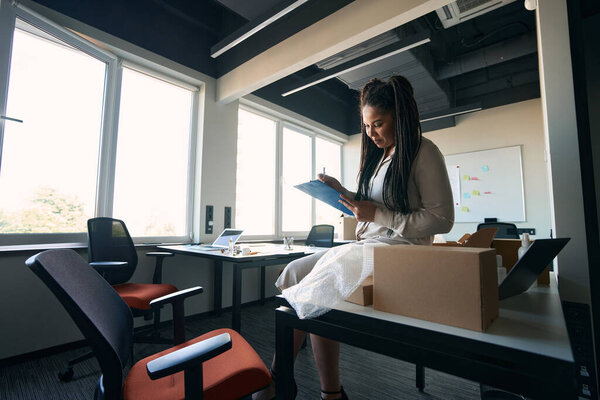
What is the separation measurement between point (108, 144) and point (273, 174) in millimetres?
2196

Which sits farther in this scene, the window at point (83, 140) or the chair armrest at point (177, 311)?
the window at point (83, 140)

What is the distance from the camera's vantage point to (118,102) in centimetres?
302

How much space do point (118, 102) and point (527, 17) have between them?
4422mm

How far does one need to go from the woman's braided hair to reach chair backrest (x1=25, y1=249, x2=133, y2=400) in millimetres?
919

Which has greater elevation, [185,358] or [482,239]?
[482,239]

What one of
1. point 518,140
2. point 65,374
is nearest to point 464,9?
point 518,140

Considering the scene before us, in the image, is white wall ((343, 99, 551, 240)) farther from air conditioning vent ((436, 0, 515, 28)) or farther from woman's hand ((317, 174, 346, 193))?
woman's hand ((317, 174, 346, 193))

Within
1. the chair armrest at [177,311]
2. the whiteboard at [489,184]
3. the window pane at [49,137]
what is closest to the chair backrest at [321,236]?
the whiteboard at [489,184]

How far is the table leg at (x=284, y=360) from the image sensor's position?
33.3 inches

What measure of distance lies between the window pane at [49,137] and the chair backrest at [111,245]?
0.40m

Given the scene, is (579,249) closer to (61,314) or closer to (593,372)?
(593,372)

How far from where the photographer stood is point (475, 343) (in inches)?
22.9

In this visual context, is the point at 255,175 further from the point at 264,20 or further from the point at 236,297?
the point at 236,297

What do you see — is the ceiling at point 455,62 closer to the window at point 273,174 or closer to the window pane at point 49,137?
the window at point 273,174
